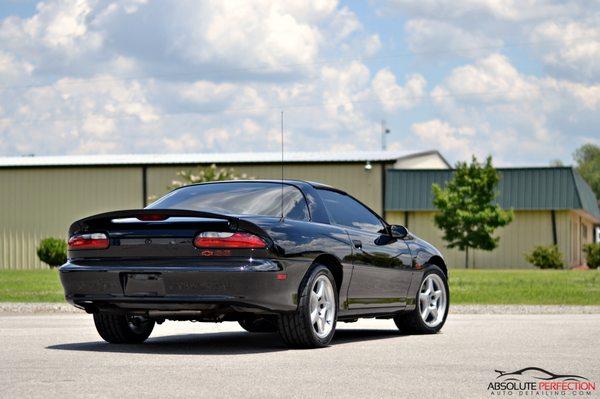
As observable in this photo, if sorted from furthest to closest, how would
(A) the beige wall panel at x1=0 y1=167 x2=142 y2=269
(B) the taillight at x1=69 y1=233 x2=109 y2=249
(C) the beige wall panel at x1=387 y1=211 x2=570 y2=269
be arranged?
1. (A) the beige wall panel at x1=0 y1=167 x2=142 y2=269
2. (C) the beige wall panel at x1=387 y1=211 x2=570 y2=269
3. (B) the taillight at x1=69 y1=233 x2=109 y2=249

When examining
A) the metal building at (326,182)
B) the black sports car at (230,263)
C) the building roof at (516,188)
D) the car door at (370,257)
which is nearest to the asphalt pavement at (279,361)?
the black sports car at (230,263)

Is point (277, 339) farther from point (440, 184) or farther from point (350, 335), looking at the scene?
point (440, 184)

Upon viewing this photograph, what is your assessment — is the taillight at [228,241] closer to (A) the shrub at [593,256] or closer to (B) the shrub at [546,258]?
(B) the shrub at [546,258]

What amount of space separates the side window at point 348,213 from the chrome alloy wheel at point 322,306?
81cm

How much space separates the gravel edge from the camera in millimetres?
16656

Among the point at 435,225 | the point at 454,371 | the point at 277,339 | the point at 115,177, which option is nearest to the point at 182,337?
Result: the point at 277,339

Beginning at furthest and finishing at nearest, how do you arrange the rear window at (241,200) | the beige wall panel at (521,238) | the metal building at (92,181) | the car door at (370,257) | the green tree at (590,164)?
the green tree at (590,164), the metal building at (92,181), the beige wall panel at (521,238), the car door at (370,257), the rear window at (241,200)

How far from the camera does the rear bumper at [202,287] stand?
9.40 m

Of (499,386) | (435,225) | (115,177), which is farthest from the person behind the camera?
(115,177)

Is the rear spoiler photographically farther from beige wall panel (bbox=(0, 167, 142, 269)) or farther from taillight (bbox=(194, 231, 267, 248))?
beige wall panel (bbox=(0, 167, 142, 269))

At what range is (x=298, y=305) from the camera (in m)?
9.74

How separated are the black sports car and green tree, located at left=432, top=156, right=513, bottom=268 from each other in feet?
149

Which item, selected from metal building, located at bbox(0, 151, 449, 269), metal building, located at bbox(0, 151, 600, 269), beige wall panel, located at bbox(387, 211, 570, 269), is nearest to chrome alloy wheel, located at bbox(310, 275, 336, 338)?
metal building, located at bbox(0, 151, 600, 269)

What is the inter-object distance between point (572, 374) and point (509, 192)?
5253 cm
